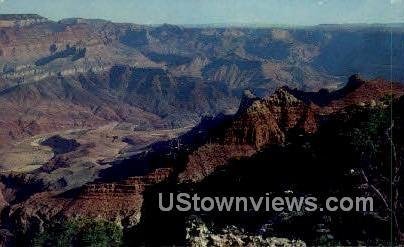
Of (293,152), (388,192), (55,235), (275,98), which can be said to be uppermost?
(275,98)

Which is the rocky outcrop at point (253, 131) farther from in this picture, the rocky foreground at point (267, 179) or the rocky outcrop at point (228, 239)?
the rocky outcrop at point (228, 239)

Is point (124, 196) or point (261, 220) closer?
point (261, 220)

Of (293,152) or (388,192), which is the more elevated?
(293,152)

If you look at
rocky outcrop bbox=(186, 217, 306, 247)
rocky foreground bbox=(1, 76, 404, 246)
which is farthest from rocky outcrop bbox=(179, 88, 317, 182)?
rocky outcrop bbox=(186, 217, 306, 247)

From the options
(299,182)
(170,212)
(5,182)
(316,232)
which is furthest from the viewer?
(5,182)

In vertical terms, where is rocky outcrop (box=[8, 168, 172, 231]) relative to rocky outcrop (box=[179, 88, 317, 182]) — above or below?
below

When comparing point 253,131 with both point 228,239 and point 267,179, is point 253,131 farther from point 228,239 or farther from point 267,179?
point 228,239

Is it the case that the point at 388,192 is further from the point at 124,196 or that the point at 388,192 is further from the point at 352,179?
the point at 124,196

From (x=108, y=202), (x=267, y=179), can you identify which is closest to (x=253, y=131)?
(x=108, y=202)

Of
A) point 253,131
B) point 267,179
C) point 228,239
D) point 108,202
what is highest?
point 253,131

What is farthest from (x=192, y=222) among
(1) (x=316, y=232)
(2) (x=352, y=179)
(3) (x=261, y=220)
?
(2) (x=352, y=179)

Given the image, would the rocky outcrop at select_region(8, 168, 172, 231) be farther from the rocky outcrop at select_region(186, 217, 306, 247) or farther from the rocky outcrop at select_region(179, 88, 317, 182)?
the rocky outcrop at select_region(186, 217, 306, 247)
